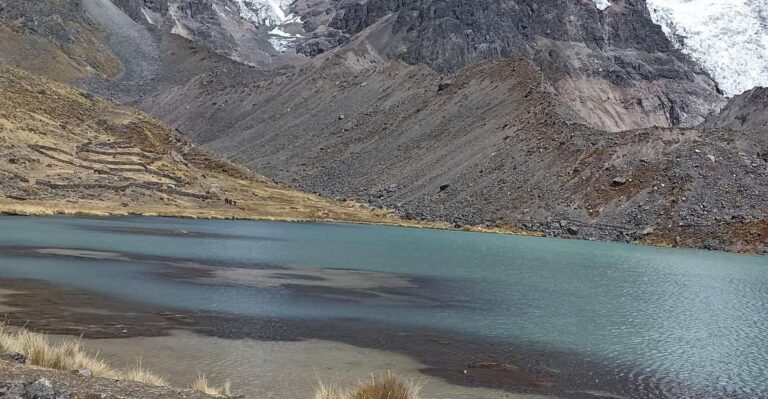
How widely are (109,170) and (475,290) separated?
79708 millimetres

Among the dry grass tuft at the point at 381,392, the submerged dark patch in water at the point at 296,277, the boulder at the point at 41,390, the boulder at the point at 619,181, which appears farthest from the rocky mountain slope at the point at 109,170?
the dry grass tuft at the point at 381,392

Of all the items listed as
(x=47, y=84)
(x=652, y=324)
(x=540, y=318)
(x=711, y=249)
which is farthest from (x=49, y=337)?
(x=47, y=84)

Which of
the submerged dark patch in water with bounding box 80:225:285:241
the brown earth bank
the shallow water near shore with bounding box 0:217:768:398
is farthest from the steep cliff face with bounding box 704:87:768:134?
the brown earth bank

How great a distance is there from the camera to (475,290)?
134ft

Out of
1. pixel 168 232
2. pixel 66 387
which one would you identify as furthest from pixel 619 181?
pixel 66 387

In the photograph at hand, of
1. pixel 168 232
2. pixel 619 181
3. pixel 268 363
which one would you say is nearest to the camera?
pixel 268 363

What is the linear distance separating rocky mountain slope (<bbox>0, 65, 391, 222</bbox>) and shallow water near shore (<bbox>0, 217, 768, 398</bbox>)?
2206 cm

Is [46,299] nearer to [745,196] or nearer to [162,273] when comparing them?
[162,273]

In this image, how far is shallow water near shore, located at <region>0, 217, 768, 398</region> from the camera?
Result: 2644cm

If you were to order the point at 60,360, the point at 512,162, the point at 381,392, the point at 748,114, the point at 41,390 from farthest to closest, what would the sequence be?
the point at 748,114 < the point at 512,162 < the point at 60,360 < the point at 381,392 < the point at 41,390

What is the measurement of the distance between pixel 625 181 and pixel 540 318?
7786 centimetres

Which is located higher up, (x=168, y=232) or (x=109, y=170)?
(x=109, y=170)

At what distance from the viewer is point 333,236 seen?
262 feet

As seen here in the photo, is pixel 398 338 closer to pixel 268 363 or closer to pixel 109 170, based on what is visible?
pixel 268 363
